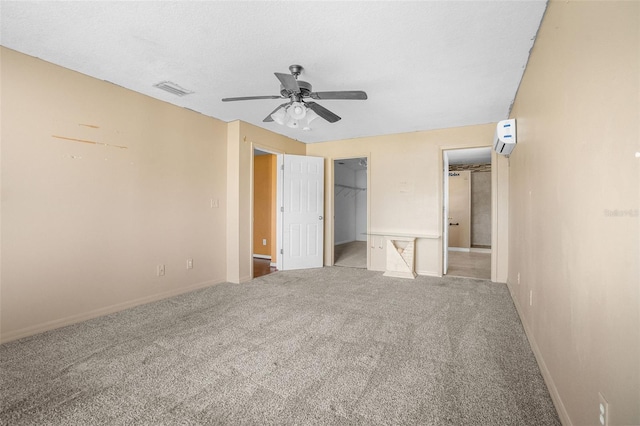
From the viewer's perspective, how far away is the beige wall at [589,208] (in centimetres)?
88

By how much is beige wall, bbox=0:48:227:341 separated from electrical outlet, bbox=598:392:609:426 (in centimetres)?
375

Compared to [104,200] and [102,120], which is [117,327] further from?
[102,120]

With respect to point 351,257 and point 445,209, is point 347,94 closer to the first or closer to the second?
point 445,209

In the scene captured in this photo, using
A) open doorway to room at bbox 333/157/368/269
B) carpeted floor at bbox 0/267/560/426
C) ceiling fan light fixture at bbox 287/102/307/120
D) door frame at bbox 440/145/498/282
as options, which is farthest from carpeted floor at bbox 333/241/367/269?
ceiling fan light fixture at bbox 287/102/307/120

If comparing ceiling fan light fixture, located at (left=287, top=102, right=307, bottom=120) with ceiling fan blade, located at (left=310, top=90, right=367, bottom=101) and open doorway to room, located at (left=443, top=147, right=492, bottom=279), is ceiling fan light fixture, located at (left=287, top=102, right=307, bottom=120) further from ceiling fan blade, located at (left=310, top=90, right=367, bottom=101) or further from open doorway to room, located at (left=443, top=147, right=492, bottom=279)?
open doorway to room, located at (left=443, top=147, right=492, bottom=279)

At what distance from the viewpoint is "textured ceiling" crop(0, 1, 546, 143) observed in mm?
1894

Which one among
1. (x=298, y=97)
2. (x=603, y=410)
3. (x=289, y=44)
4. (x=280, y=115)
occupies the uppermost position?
(x=289, y=44)

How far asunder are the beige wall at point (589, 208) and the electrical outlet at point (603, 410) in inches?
1.3

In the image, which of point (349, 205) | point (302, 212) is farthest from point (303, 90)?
point (349, 205)

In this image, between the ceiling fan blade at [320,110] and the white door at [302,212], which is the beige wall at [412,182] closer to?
the white door at [302,212]

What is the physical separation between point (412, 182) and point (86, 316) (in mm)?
4563

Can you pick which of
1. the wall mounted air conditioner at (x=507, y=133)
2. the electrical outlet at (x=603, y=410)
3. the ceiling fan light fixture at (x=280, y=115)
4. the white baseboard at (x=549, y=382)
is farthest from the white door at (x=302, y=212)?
the electrical outlet at (x=603, y=410)

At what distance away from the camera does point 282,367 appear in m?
1.96

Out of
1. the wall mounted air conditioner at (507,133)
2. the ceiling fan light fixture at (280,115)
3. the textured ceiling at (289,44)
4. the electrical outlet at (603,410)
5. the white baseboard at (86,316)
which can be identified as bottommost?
the white baseboard at (86,316)
